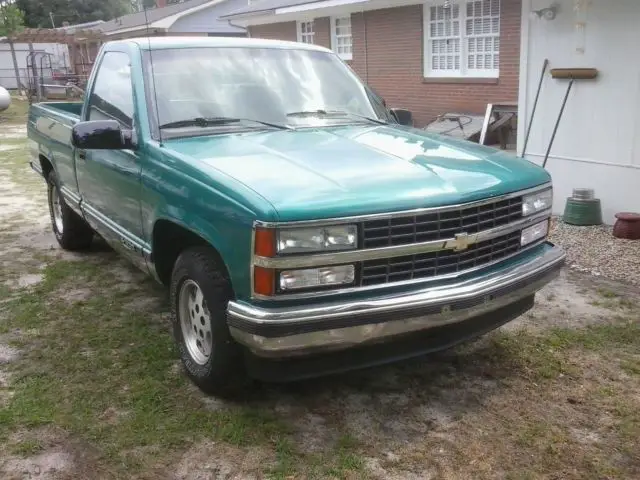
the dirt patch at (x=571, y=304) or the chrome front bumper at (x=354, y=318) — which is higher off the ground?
the chrome front bumper at (x=354, y=318)

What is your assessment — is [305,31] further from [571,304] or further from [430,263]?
[430,263]

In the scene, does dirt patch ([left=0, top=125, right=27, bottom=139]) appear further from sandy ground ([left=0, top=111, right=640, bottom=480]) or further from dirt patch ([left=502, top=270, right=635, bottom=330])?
dirt patch ([left=502, top=270, right=635, bottom=330])

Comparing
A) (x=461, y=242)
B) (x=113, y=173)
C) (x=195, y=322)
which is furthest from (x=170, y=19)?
(x=461, y=242)

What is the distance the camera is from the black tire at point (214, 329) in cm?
325

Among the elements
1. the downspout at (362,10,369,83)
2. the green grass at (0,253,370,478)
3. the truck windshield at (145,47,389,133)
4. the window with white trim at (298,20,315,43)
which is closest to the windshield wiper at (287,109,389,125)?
the truck windshield at (145,47,389,133)

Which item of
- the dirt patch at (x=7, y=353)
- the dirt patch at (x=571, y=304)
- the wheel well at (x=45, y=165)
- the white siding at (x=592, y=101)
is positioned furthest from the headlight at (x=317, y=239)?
the white siding at (x=592, y=101)

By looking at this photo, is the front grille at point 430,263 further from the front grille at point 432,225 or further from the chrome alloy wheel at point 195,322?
the chrome alloy wheel at point 195,322

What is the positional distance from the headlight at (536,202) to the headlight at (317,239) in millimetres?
1136

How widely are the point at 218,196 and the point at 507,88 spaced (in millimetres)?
10447

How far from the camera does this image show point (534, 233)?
3.72 meters

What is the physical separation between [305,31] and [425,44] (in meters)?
4.99

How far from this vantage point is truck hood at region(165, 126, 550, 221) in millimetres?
2953

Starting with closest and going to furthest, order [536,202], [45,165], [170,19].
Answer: [536,202]
[45,165]
[170,19]

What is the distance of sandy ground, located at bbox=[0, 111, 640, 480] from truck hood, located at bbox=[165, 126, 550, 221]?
1.12 m
